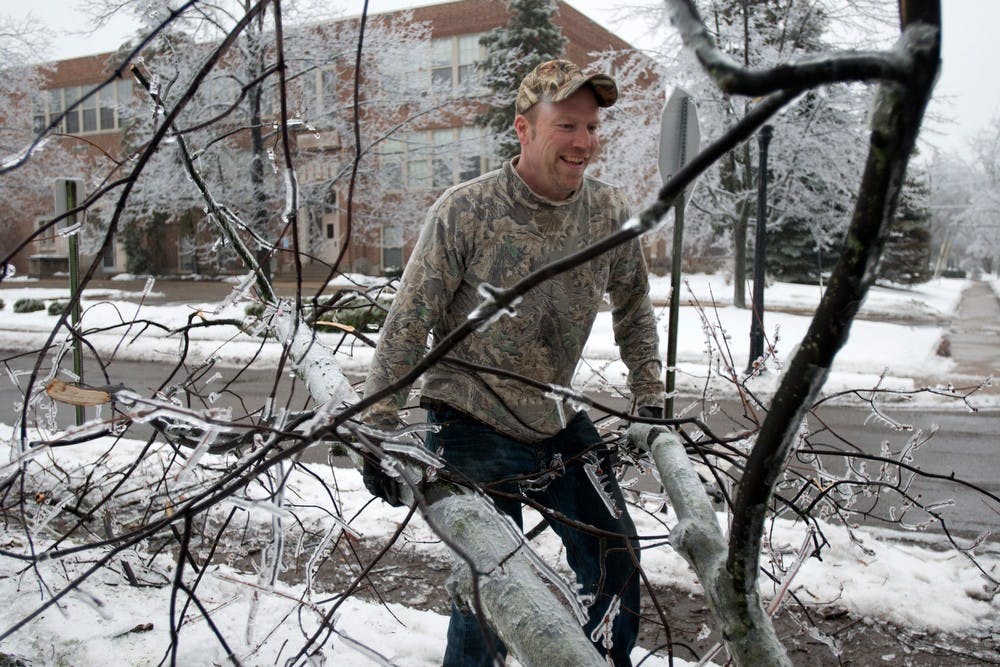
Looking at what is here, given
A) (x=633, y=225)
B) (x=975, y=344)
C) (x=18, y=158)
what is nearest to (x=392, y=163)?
(x=975, y=344)

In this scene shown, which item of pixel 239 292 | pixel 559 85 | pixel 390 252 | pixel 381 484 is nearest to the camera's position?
pixel 239 292

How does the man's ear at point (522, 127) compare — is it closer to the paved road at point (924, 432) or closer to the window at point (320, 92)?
the paved road at point (924, 432)

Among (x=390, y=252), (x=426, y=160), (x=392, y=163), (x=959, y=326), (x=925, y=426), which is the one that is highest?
(x=426, y=160)

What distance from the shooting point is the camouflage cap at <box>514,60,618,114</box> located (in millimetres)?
2389

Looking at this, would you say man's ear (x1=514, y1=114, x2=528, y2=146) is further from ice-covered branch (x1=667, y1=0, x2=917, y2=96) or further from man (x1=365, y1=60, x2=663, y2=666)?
ice-covered branch (x1=667, y1=0, x2=917, y2=96)

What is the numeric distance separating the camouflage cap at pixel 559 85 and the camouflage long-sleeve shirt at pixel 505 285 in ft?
0.75

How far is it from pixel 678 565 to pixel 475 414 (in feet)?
6.84

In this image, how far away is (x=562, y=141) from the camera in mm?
2438

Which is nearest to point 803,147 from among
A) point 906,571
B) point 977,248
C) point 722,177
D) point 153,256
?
point 722,177

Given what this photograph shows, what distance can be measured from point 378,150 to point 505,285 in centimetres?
1736

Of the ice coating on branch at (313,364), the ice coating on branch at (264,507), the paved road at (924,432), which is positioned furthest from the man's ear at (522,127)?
the paved road at (924,432)

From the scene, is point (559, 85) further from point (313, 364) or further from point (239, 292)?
point (239, 292)

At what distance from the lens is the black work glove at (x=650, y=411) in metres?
2.63

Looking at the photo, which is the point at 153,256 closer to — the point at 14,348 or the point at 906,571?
the point at 14,348
